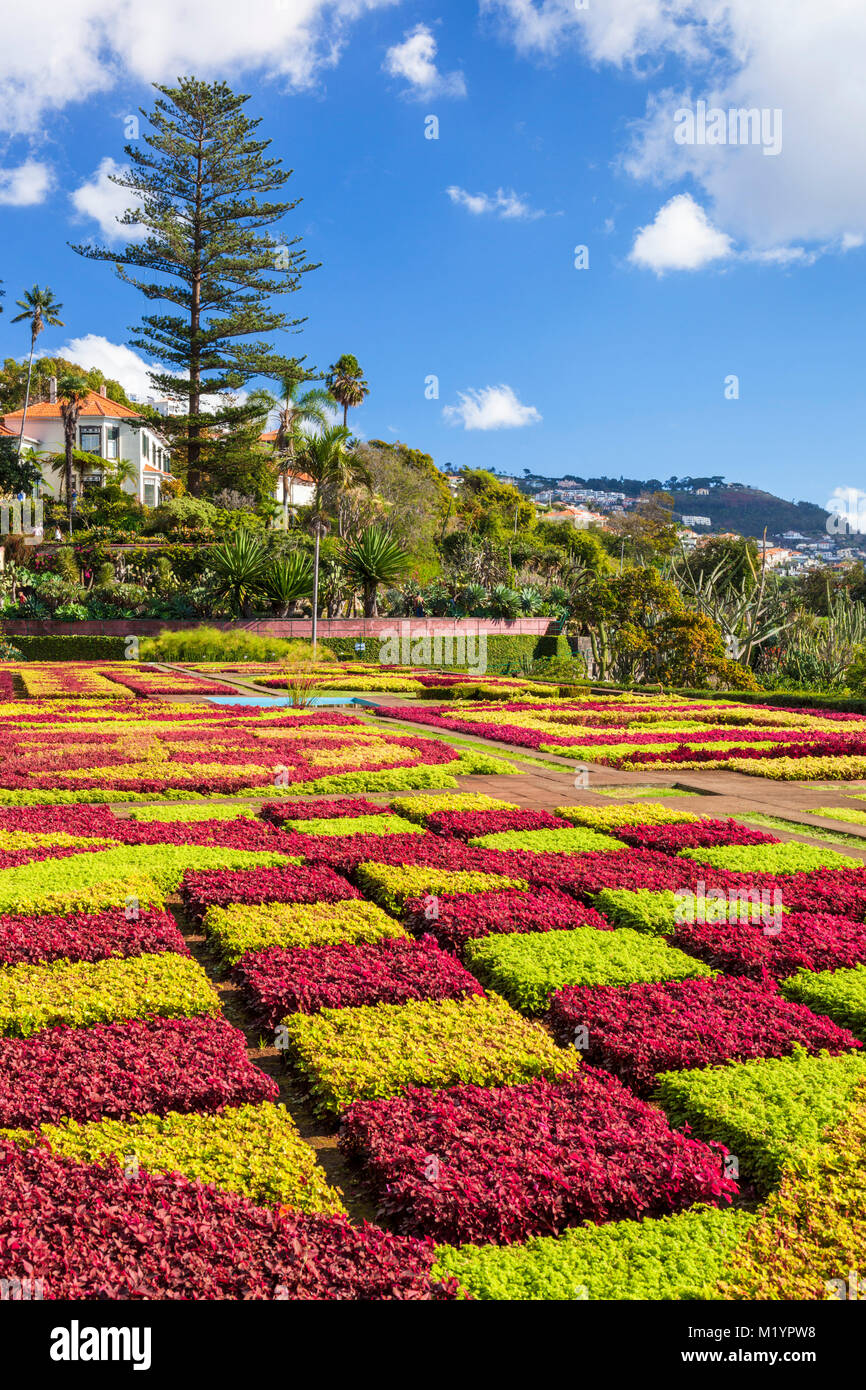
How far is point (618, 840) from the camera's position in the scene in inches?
275

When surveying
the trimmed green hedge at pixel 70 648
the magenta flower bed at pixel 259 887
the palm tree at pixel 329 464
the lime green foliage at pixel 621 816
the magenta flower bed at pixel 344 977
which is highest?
the palm tree at pixel 329 464

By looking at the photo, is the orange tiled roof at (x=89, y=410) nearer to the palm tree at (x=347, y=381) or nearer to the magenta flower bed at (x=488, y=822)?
the palm tree at (x=347, y=381)

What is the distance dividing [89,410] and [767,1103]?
2449 inches

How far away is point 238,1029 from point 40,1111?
92 cm

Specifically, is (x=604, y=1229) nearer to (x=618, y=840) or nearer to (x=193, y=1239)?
(x=193, y=1239)

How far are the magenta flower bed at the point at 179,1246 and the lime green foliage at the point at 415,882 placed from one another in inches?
105

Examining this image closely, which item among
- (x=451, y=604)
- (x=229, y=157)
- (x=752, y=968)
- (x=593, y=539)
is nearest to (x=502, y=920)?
(x=752, y=968)

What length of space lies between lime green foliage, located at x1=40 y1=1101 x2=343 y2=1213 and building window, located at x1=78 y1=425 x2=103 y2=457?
60.6 meters

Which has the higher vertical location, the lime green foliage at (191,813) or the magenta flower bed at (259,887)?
the lime green foliage at (191,813)

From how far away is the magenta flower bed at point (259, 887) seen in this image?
5.27 meters

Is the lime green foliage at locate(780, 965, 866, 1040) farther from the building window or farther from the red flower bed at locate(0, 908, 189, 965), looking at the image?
the building window

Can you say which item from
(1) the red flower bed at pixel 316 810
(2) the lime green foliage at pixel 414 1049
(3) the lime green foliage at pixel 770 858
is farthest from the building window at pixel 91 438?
(2) the lime green foliage at pixel 414 1049

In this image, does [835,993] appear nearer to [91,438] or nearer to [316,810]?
[316,810]

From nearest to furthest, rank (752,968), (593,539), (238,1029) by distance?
(238,1029), (752,968), (593,539)
